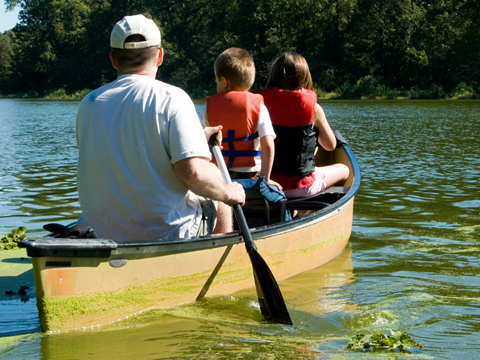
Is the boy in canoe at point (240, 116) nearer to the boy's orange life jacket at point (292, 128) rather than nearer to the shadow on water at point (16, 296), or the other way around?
the boy's orange life jacket at point (292, 128)

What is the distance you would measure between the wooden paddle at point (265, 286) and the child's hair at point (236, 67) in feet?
4.05

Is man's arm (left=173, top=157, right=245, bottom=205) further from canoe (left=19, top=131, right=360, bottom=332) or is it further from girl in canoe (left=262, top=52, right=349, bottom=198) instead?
girl in canoe (left=262, top=52, right=349, bottom=198)

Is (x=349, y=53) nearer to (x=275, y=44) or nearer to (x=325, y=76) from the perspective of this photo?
(x=325, y=76)

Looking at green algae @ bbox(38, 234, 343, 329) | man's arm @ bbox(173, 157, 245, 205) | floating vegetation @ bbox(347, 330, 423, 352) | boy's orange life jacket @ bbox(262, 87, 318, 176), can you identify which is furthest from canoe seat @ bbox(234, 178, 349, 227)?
floating vegetation @ bbox(347, 330, 423, 352)

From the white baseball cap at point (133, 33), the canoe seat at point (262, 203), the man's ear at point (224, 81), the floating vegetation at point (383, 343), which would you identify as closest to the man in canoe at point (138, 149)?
the white baseball cap at point (133, 33)

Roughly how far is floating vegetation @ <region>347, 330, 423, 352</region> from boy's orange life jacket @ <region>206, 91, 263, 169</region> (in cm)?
183

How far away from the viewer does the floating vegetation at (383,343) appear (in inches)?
126

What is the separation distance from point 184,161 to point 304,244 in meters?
1.81

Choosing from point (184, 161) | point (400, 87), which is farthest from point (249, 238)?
point (400, 87)

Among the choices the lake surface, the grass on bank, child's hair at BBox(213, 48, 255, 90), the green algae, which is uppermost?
child's hair at BBox(213, 48, 255, 90)

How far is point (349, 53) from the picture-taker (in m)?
49.9

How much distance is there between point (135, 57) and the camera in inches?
125

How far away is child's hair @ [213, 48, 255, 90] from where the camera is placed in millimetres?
4500

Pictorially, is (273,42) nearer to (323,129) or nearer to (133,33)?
(323,129)
